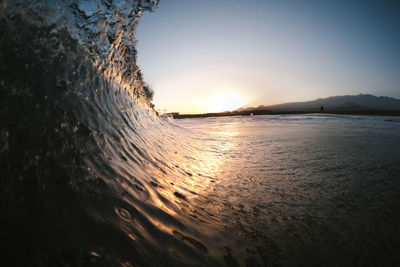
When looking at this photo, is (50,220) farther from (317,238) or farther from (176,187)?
(317,238)

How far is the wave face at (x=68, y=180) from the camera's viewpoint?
32.7 inches

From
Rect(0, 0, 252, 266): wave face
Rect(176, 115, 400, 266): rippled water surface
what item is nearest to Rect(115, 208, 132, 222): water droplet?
Rect(0, 0, 252, 266): wave face

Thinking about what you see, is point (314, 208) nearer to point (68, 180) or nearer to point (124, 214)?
point (124, 214)

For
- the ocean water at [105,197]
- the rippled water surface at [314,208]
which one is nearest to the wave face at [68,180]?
the ocean water at [105,197]

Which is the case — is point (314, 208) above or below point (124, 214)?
below

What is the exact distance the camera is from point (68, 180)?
3.62 feet

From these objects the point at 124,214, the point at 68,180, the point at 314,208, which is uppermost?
the point at 68,180

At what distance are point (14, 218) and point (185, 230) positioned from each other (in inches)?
36.0

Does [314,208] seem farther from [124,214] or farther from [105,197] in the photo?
[105,197]

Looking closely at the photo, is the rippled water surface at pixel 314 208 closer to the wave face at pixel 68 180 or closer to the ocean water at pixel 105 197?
the ocean water at pixel 105 197

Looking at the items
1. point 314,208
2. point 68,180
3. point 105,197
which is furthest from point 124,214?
point 314,208

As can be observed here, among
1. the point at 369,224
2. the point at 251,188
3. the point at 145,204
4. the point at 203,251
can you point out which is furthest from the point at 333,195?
the point at 145,204

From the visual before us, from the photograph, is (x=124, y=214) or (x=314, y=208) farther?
(x=314, y=208)

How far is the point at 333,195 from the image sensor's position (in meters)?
1.83
